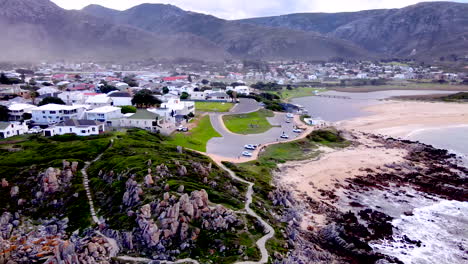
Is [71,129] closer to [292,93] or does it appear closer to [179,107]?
[179,107]

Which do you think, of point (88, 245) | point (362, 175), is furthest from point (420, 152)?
point (88, 245)

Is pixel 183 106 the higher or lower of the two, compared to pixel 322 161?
higher

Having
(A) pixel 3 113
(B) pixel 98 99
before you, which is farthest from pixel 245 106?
(A) pixel 3 113

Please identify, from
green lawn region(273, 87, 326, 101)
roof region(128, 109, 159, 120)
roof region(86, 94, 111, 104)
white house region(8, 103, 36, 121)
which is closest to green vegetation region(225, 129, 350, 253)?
roof region(128, 109, 159, 120)

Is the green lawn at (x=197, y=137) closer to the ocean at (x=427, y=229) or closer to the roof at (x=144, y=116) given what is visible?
the roof at (x=144, y=116)

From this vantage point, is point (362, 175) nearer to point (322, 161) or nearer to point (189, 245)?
point (322, 161)
